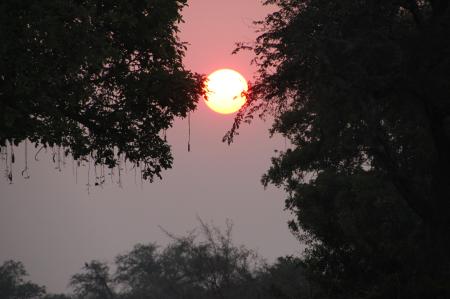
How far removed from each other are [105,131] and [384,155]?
6208 mm

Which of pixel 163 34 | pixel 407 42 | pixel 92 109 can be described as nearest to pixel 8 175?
pixel 92 109

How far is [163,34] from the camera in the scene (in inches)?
529

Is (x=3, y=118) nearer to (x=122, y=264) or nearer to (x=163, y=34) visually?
(x=163, y=34)

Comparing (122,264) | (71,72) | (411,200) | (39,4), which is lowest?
(411,200)

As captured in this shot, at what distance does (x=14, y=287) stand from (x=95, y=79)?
84.8m

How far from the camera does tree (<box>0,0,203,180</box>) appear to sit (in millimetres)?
10477

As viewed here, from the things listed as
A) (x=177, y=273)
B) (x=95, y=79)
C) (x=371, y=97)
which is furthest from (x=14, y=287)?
(x=371, y=97)

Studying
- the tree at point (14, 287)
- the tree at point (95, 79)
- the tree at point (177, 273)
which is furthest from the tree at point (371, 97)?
the tree at point (14, 287)

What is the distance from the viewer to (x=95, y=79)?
43.3ft

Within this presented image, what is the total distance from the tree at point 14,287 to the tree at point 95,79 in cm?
8144

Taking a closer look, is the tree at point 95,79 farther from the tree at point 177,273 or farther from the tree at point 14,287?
the tree at point 14,287

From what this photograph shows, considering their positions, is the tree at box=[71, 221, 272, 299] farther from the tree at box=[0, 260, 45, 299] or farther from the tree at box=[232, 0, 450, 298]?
the tree at box=[0, 260, 45, 299]

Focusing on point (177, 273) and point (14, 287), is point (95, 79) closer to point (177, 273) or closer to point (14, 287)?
point (177, 273)

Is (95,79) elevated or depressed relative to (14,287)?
depressed
